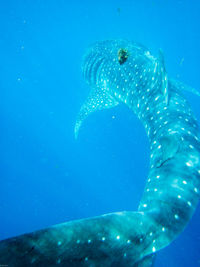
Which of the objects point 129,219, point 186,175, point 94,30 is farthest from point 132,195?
point 94,30

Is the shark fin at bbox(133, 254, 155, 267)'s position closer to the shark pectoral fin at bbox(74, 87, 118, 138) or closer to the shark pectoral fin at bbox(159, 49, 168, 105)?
the shark pectoral fin at bbox(159, 49, 168, 105)

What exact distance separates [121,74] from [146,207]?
6.10m

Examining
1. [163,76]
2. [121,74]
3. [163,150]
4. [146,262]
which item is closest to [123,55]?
[121,74]

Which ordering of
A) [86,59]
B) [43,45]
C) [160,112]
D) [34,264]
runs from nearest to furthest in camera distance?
1. [34,264]
2. [160,112]
3. [86,59]
4. [43,45]

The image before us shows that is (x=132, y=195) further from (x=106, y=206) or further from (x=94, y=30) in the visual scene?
(x=94, y=30)

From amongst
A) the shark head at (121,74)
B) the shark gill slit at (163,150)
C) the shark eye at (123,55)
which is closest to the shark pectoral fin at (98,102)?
the shark head at (121,74)

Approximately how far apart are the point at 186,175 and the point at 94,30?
60.7 meters

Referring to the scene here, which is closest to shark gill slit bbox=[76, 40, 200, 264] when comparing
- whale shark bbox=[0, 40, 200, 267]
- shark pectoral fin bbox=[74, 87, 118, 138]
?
whale shark bbox=[0, 40, 200, 267]

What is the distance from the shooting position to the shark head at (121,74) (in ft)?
23.5

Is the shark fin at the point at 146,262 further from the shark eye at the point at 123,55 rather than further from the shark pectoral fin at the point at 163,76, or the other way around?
the shark eye at the point at 123,55

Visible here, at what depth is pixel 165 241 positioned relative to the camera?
3297 mm

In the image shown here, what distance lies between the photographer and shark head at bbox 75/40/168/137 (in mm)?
7157

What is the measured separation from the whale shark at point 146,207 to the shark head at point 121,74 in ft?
0.11

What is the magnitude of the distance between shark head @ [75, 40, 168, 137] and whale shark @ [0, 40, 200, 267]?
0.03 metres
